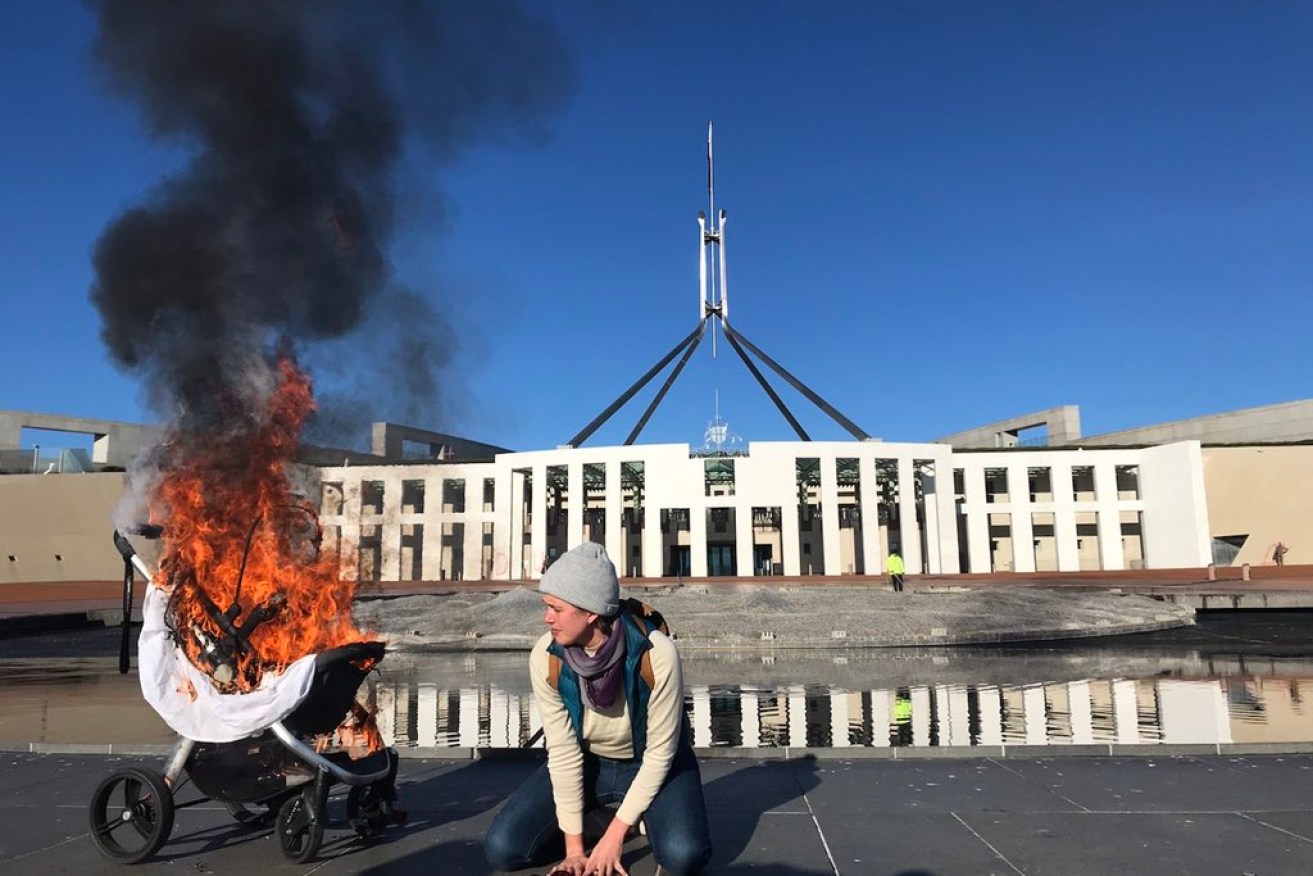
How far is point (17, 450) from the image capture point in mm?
55094

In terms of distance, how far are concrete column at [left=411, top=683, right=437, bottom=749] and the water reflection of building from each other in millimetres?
14

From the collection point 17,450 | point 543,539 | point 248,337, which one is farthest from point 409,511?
point 248,337

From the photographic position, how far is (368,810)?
4043 mm

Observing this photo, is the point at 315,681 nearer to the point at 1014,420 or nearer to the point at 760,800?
the point at 760,800

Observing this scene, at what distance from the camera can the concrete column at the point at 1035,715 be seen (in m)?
7.94

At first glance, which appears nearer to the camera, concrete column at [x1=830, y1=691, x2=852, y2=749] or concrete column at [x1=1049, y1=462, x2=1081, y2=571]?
concrete column at [x1=830, y1=691, x2=852, y2=749]

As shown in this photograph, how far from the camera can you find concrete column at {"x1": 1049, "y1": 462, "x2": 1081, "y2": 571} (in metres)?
46.2

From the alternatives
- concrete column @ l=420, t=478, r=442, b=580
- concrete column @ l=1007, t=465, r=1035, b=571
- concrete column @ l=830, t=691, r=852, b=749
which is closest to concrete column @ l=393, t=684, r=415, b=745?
concrete column @ l=830, t=691, r=852, b=749

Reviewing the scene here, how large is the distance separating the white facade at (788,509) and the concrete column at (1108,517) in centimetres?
8

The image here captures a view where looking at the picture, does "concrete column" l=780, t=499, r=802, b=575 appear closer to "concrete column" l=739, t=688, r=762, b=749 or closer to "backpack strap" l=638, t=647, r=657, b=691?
"concrete column" l=739, t=688, r=762, b=749

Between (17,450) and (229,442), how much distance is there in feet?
209

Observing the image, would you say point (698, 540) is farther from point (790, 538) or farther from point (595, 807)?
point (595, 807)

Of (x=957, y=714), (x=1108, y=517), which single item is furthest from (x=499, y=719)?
(x=1108, y=517)

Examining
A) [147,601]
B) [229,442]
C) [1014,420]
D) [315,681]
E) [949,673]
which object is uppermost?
[1014,420]
